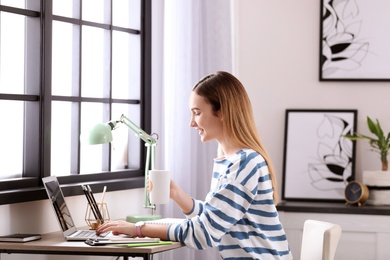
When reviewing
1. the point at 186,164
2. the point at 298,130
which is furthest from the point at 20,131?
the point at 298,130

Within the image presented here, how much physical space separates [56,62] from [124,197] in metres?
0.73

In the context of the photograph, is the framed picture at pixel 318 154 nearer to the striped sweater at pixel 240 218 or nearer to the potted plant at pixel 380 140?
the potted plant at pixel 380 140

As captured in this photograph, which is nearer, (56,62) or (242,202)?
(242,202)

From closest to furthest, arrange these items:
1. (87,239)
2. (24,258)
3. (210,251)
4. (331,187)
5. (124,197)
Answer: (87,239), (24,258), (124,197), (210,251), (331,187)

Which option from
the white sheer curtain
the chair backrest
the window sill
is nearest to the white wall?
the white sheer curtain

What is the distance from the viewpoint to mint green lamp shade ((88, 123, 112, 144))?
308 cm

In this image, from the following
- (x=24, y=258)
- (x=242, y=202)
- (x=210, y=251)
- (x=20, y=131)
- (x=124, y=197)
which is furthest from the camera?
(x=210, y=251)

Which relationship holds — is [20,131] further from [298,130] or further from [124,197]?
[298,130]

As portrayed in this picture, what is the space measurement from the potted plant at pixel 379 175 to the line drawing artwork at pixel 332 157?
0.12 m

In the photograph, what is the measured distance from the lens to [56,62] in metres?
3.45

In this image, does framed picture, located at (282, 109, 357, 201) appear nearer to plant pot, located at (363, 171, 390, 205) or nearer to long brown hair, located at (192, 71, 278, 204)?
plant pot, located at (363, 171, 390, 205)

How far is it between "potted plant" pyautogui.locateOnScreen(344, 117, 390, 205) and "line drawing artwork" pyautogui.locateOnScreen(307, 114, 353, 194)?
0.12 metres

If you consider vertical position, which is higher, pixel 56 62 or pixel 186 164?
pixel 56 62

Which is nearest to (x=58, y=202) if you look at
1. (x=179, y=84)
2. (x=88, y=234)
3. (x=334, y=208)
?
(x=88, y=234)
